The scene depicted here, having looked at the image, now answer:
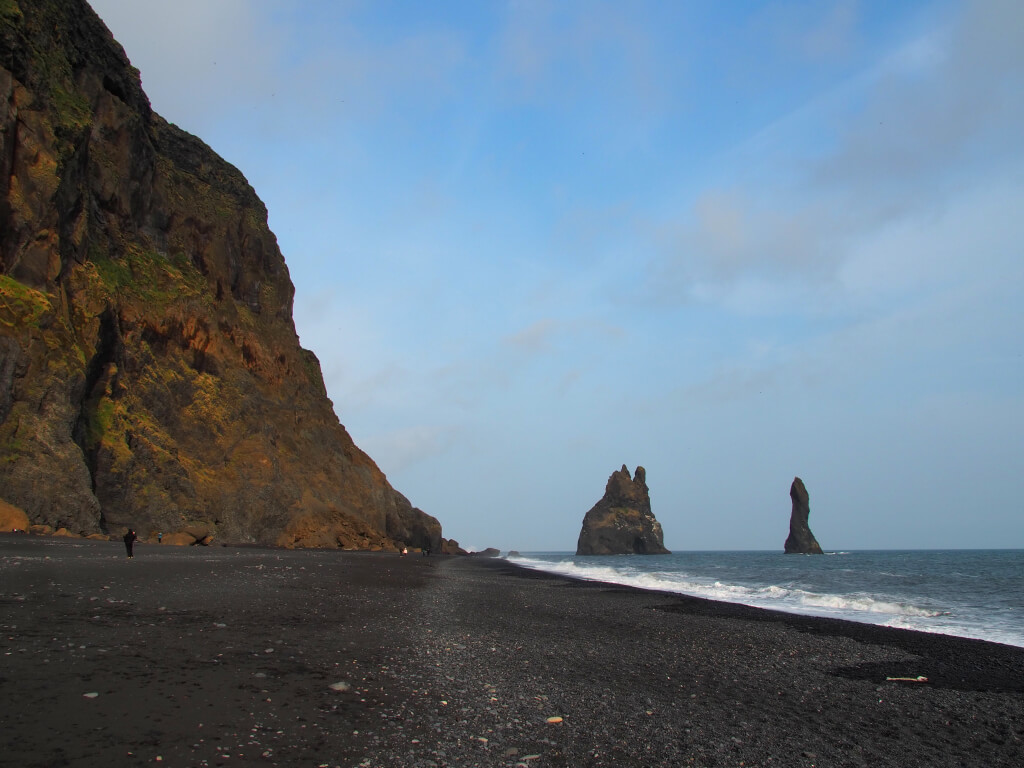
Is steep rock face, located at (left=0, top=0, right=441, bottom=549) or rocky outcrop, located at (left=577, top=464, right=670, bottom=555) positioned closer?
steep rock face, located at (left=0, top=0, right=441, bottom=549)

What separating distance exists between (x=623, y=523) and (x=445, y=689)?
169 m

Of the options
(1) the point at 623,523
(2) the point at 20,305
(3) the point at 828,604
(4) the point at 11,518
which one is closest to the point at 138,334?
(2) the point at 20,305

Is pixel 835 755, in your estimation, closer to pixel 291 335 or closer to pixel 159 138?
A: pixel 291 335

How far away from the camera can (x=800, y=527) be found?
165625 mm

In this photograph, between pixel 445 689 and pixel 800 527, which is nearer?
pixel 445 689

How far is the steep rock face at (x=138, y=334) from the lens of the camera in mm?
32094

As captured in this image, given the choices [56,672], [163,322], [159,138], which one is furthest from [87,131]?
[56,672]

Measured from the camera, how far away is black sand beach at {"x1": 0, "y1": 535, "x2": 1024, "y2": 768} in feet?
16.8

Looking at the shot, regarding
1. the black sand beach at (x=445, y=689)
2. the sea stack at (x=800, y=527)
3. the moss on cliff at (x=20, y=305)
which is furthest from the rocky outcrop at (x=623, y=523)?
the black sand beach at (x=445, y=689)

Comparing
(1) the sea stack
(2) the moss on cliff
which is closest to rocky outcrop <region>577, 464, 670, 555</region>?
(1) the sea stack

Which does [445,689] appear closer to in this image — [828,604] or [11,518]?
[828,604]

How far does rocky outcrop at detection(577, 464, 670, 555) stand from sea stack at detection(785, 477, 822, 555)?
113 ft

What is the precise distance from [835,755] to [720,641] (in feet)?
21.9

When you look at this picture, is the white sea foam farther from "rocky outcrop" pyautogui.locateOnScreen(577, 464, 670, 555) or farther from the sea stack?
the sea stack
